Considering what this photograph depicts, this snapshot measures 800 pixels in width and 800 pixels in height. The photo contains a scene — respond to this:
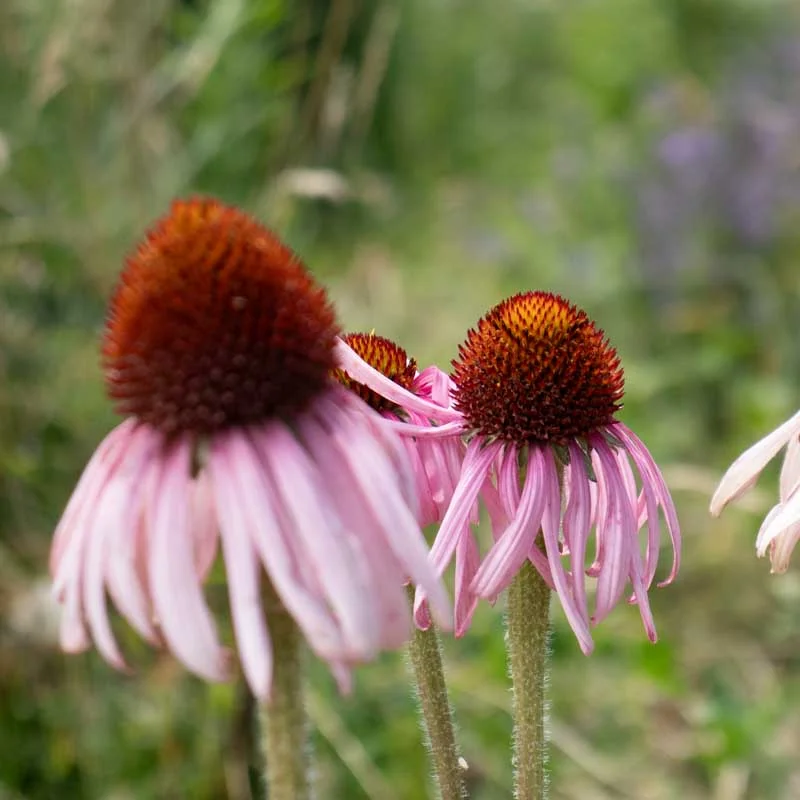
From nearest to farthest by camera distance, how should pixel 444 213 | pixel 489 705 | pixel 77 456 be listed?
pixel 489 705
pixel 77 456
pixel 444 213

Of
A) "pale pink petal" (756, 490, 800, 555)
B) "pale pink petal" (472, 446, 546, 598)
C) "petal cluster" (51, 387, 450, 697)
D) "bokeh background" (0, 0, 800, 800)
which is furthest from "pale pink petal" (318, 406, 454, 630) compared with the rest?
"bokeh background" (0, 0, 800, 800)

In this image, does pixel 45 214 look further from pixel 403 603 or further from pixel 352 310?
pixel 403 603

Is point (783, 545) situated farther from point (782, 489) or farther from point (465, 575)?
point (465, 575)

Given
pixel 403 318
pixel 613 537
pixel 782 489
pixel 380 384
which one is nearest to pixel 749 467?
pixel 782 489

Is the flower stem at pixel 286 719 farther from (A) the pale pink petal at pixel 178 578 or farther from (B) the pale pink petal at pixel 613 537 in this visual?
(B) the pale pink petal at pixel 613 537

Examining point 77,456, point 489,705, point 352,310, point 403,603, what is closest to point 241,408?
point 403,603
